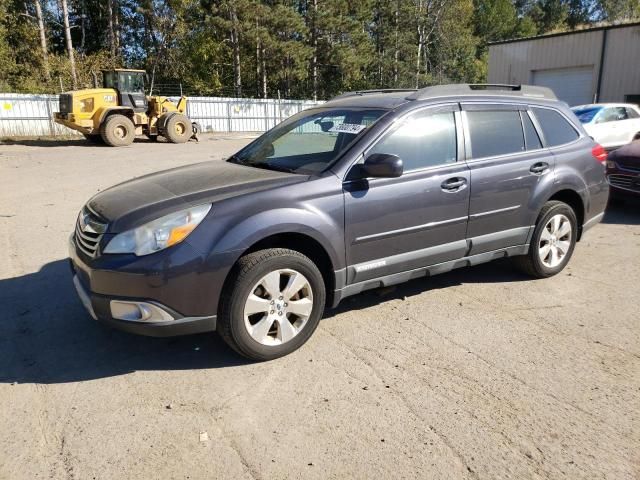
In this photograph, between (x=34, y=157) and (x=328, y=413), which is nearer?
(x=328, y=413)

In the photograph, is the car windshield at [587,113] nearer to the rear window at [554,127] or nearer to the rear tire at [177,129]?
the rear window at [554,127]

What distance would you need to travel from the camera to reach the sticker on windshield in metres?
4.03

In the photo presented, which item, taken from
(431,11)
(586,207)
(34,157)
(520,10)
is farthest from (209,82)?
(520,10)

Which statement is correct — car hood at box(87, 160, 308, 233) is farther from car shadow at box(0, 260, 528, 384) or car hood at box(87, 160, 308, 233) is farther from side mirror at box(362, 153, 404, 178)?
car shadow at box(0, 260, 528, 384)

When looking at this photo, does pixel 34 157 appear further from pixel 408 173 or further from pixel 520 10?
pixel 520 10

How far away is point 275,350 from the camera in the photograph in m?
3.48

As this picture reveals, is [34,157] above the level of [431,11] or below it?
below

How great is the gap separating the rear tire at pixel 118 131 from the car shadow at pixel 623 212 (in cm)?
1605

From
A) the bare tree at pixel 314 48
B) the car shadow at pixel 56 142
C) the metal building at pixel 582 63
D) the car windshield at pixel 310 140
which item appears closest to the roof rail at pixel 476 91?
the car windshield at pixel 310 140

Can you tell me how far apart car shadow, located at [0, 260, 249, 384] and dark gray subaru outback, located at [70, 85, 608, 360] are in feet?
1.19

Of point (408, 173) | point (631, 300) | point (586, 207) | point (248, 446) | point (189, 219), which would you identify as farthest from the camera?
point (586, 207)

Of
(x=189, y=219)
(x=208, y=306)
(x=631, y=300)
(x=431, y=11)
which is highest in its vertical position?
(x=431, y=11)

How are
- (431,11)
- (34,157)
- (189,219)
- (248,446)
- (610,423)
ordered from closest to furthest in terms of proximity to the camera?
(248,446) → (610,423) → (189,219) → (34,157) → (431,11)

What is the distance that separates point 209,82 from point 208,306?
4259cm
